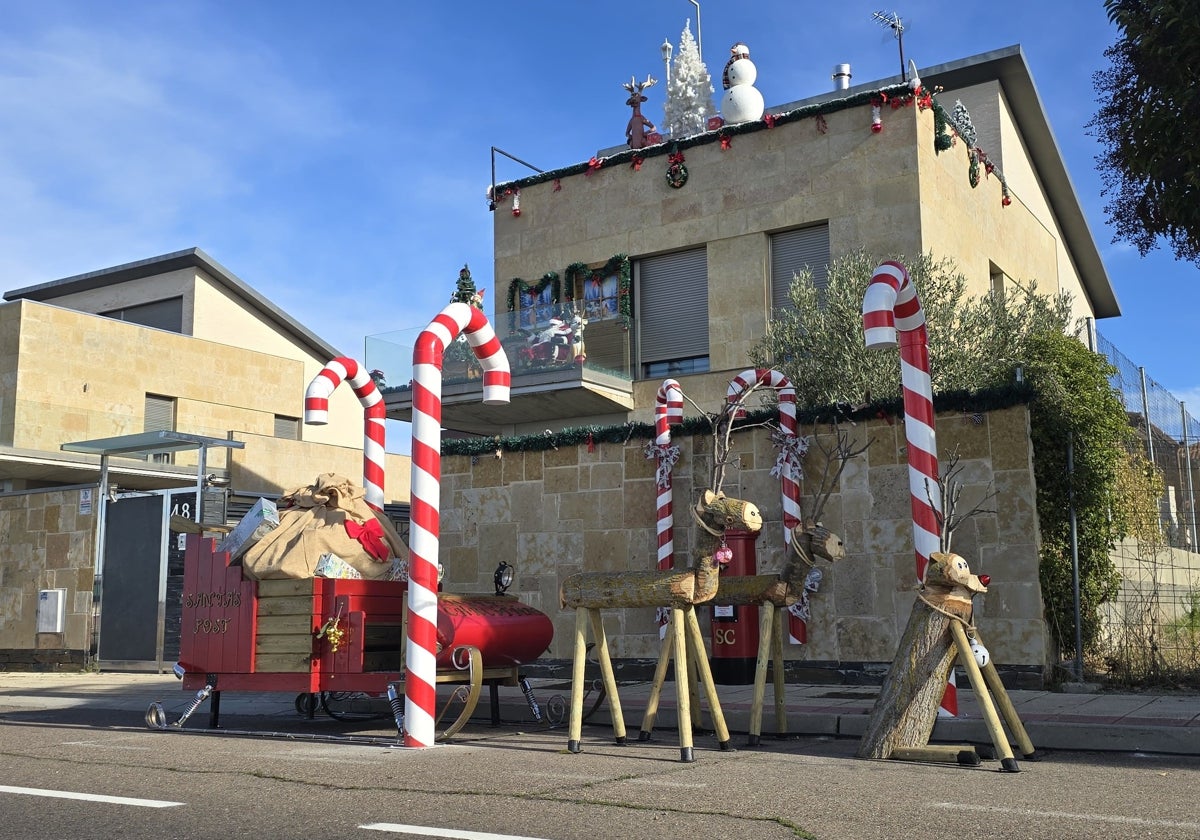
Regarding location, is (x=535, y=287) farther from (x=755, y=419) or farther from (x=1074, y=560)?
(x=1074, y=560)

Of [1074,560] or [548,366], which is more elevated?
[548,366]

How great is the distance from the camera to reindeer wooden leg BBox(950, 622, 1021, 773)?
702 cm

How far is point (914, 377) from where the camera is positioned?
32.1ft

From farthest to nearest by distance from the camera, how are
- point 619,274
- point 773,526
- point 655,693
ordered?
point 619,274, point 773,526, point 655,693

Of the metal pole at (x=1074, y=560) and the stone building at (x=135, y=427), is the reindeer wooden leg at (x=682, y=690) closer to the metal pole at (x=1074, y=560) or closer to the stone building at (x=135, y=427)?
the metal pole at (x=1074, y=560)

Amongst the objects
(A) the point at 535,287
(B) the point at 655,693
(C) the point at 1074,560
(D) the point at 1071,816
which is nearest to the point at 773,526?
(C) the point at 1074,560

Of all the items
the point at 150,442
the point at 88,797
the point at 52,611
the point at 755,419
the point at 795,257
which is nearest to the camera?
the point at 88,797

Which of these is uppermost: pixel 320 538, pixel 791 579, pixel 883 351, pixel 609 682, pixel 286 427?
pixel 286 427

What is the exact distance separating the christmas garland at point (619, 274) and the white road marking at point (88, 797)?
18.9 m

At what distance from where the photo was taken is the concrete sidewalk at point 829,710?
8.08m

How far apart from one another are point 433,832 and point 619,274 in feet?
67.1

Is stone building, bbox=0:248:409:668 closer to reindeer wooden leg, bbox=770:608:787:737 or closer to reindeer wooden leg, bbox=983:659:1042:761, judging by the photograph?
reindeer wooden leg, bbox=770:608:787:737

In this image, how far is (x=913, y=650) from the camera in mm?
7738

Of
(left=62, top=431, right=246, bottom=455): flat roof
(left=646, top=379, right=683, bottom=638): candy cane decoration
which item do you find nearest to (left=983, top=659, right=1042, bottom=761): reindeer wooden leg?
(left=646, top=379, right=683, bottom=638): candy cane decoration
